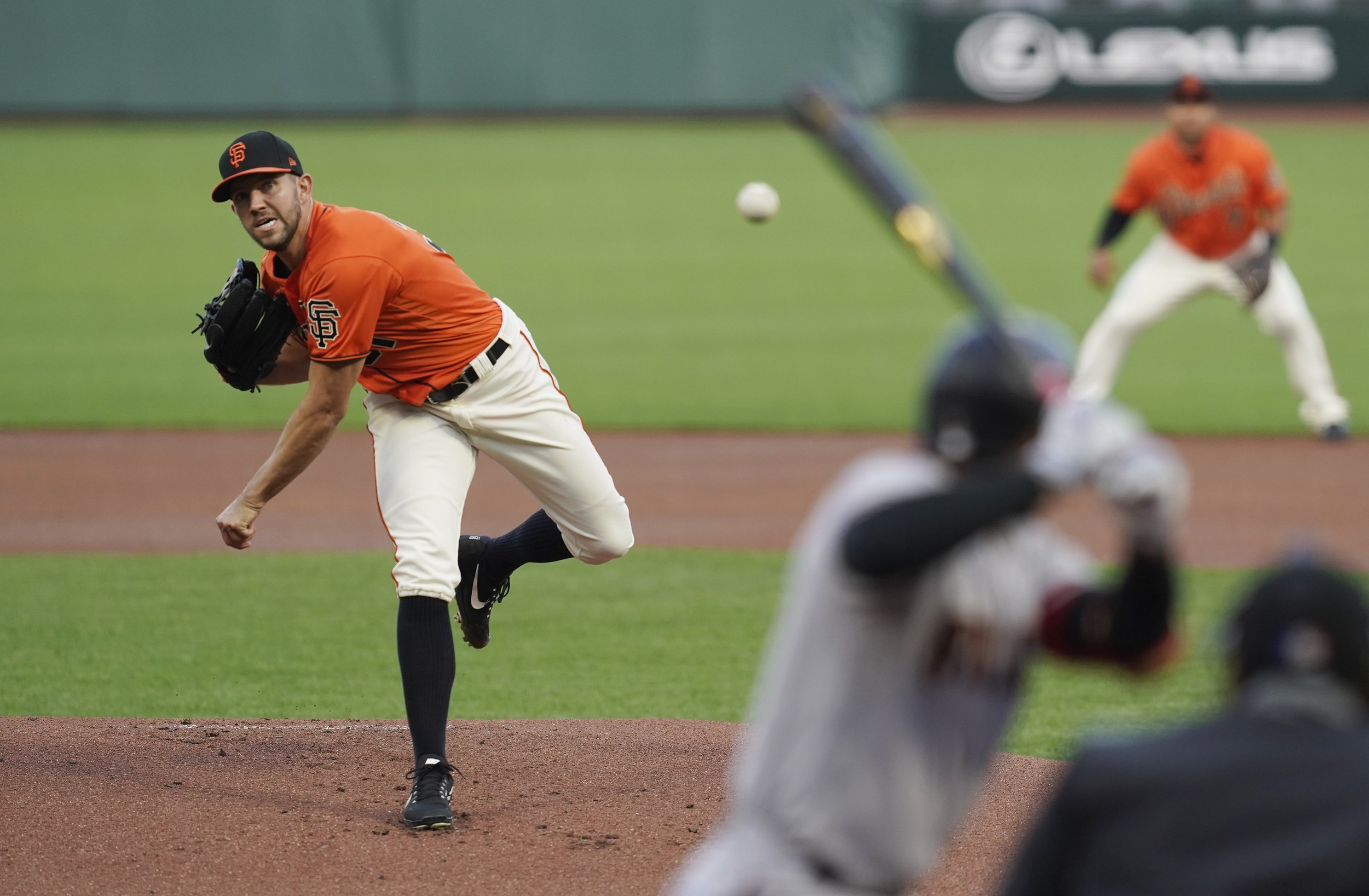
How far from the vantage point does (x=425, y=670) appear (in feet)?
14.8

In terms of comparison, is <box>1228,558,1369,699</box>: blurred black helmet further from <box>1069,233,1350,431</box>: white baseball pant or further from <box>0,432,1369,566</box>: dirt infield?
<box>1069,233,1350,431</box>: white baseball pant

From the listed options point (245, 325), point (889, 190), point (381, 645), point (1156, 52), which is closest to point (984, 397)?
point (889, 190)

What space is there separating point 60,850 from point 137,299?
42.2 feet

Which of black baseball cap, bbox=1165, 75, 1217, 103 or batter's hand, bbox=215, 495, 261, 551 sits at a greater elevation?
black baseball cap, bbox=1165, 75, 1217, 103

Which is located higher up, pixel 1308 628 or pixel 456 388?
pixel 456 388

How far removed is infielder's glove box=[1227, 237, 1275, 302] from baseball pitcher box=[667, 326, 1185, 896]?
26.0 feet

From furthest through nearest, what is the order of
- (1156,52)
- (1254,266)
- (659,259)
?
1. (1156,52)
2. (659,259)
3. (1254,266)

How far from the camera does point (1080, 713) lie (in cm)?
584

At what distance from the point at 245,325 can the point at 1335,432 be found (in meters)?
7.33

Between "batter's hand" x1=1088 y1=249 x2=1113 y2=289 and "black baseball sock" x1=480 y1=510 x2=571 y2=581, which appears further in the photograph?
"batter's hand" x1=1088 y1=249 x2=1113 y2=289

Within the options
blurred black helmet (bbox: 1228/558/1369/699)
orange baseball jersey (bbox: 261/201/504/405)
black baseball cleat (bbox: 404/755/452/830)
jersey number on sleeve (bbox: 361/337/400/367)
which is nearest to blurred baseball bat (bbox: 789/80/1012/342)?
blurred black helmet (bbox: 1228/558/1369/699)

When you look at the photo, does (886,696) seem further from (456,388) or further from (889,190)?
(456,388)

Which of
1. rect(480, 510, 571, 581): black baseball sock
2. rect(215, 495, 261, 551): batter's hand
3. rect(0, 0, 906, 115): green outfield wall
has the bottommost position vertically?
rect(480, 510, 571, 581): black baseball sock

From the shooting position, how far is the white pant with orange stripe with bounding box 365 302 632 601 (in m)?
4.58
